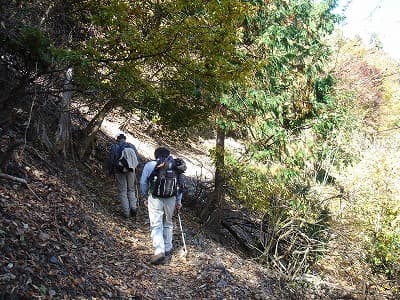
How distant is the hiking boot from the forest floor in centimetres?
10

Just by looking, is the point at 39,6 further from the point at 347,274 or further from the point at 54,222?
the point at 347,274

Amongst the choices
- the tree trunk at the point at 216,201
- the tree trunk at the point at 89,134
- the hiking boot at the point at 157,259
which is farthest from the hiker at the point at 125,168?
the tree trunk at the point at 216,201

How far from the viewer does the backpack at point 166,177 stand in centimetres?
670

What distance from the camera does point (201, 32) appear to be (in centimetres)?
552

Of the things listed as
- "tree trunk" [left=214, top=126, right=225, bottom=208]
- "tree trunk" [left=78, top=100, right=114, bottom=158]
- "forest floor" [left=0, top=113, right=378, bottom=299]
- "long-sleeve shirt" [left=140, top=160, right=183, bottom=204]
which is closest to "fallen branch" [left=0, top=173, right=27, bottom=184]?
"forest floor" [left=0, top=113, right=378, bottom=299]

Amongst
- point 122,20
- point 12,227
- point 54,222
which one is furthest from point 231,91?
point 12,227

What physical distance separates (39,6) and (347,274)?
9.22m

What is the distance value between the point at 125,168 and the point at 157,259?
2438 millimetres

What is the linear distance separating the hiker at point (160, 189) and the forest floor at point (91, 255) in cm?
39

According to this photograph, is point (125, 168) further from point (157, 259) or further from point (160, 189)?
point (157, 259)

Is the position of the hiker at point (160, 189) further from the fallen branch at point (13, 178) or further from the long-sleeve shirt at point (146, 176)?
the fallen branch at point (13, 178)

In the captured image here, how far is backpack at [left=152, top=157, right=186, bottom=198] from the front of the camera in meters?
6.70

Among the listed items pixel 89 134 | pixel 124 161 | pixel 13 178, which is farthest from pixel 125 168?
pixel 13 178

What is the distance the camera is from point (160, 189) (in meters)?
6.73
